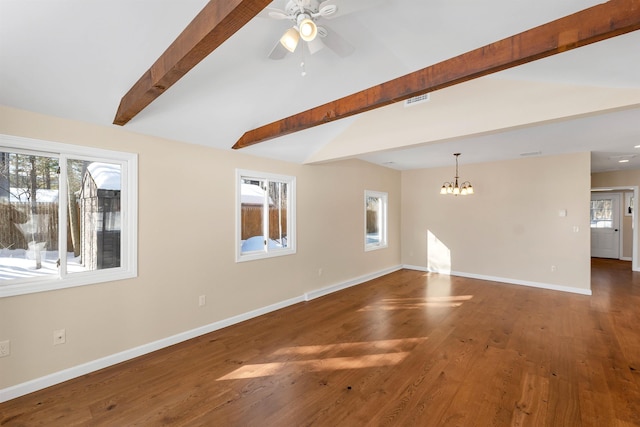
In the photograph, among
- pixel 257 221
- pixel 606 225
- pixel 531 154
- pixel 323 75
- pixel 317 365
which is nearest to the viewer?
pixel 317 365

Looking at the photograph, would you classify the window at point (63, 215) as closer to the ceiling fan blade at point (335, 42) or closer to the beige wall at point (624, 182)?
the ceiling fan blade at point (335, 42)

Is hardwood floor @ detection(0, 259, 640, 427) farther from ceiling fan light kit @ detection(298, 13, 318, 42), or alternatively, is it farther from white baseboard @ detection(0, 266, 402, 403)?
ceiling fan light kit @ detection(298, 13, 318, 42)

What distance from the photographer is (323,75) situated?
10.0 feet

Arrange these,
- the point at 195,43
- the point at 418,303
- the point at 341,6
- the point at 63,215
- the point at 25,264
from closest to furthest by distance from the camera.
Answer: the point at 195,43 → the point at 341,6 → the point at 25,264 → the point at 63,215 → the point at 418,303

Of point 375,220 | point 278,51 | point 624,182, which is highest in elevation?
point 278,51

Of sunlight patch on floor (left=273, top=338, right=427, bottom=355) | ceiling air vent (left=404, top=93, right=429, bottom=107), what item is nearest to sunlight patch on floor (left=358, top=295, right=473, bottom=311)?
sunlight patch on floor (left=273, top=338, right=427, bottom=355)

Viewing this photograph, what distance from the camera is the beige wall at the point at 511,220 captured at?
196 inches

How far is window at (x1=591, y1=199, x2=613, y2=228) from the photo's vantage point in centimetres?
816

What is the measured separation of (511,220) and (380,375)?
15.9ft

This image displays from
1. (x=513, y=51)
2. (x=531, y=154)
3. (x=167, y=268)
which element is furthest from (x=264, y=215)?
(x=531, y=154)

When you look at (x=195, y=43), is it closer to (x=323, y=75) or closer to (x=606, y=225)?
(x=323, y=75)

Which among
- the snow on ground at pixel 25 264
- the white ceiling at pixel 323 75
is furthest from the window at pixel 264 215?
the snow on ground at pixel 25 264

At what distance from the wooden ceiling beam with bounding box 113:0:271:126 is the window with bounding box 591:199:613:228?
37.3 ft

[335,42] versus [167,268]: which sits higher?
[335,42]
